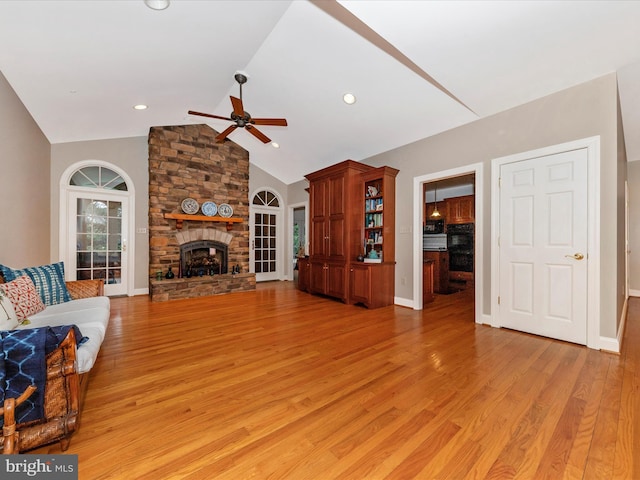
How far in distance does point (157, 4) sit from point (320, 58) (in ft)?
5.80

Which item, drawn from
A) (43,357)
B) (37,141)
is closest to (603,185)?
(43,357)

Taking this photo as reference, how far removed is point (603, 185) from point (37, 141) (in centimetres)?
713

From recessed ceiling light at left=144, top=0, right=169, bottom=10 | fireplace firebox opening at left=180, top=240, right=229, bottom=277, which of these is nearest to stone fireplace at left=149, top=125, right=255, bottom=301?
fireplace firebox opening at left=180, top=240, right=229, bottom=277

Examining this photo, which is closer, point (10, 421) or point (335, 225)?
point (10, 421)

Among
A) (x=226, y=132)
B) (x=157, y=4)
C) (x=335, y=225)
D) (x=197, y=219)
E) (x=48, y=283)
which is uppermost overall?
(x=157, y=4)

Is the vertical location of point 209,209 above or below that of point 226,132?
below

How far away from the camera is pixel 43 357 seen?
1302 millimetres

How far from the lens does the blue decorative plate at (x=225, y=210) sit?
6273mm

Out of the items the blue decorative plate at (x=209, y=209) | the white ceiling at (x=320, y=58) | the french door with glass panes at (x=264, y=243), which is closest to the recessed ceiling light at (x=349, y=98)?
the white ceiling at (x=320, y=58)

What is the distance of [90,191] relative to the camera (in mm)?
5098

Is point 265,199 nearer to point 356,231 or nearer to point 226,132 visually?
point 226,132

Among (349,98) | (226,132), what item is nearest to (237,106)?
(226,132)

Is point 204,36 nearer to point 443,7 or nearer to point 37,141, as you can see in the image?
point 443,7

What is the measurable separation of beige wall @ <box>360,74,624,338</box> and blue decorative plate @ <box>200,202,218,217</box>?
3985 mm
